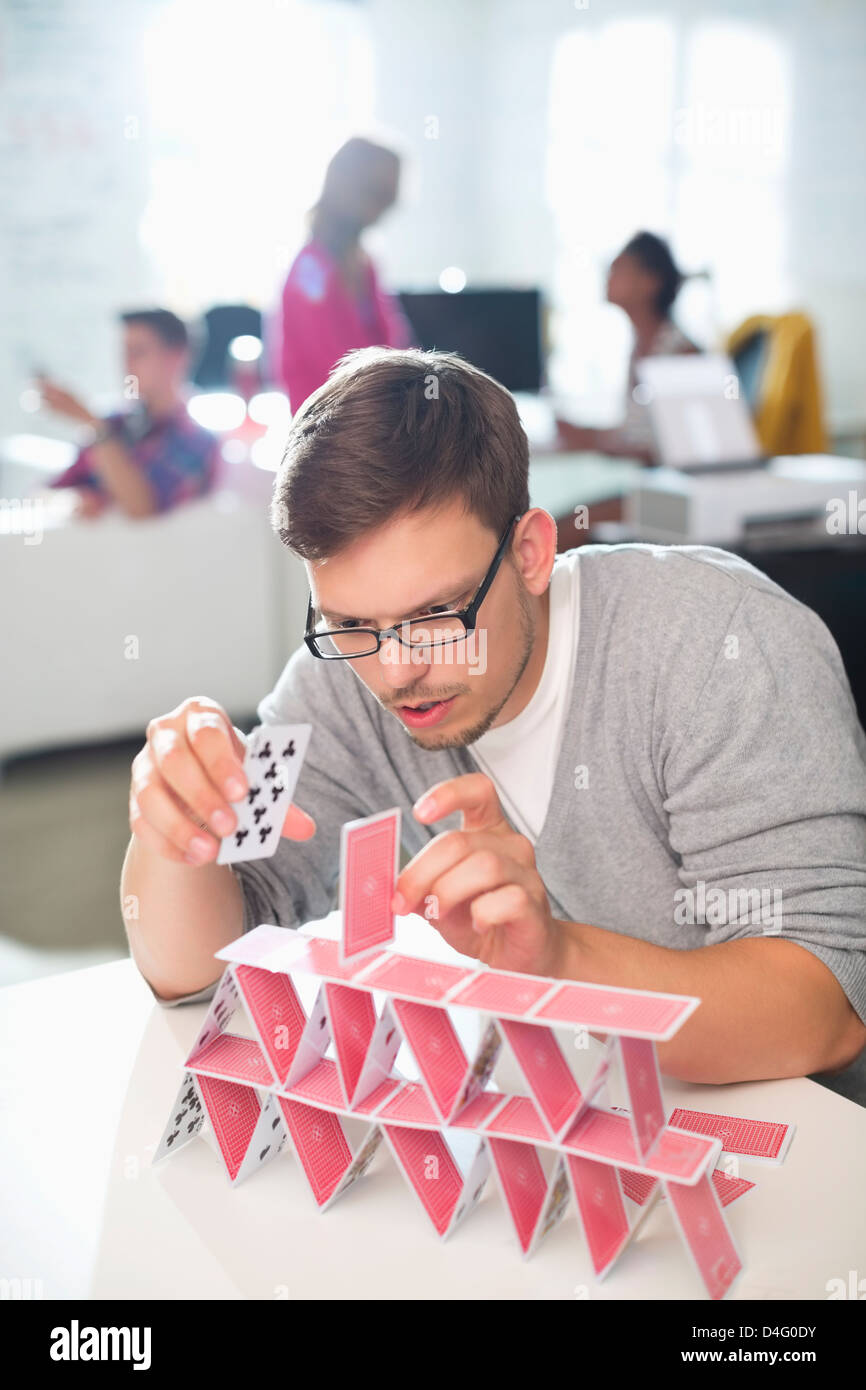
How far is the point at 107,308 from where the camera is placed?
21.0 ft

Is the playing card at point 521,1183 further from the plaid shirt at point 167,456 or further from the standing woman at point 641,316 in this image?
the standing woman at point 641,316

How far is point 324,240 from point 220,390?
1.73 m

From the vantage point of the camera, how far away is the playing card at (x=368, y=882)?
92cm

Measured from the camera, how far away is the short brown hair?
3.90 feet

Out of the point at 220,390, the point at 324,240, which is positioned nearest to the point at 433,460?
the point at 324,240

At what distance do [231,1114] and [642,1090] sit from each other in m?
0.34

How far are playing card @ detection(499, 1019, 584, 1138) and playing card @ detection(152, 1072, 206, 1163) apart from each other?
0.29 meters

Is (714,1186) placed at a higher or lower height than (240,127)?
lower

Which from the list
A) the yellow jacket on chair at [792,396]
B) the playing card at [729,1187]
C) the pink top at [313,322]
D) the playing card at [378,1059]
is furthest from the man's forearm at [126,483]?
the playing card at [729,1187]

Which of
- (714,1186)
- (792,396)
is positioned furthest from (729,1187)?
(792,396)

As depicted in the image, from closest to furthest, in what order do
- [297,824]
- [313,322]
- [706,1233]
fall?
[706,1233]
[297,824]
[313,322]

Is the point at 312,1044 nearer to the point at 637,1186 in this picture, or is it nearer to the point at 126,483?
the point at 637,1186

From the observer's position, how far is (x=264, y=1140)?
1.03 meters
